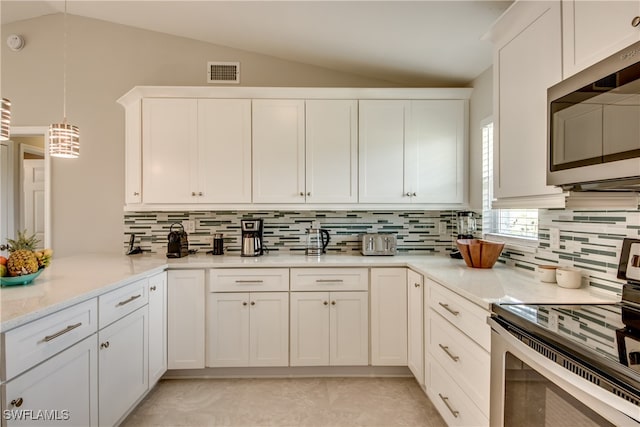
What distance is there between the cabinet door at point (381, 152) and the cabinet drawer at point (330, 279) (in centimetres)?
63

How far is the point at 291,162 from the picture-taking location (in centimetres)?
271

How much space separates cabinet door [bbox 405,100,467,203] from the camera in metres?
2.73

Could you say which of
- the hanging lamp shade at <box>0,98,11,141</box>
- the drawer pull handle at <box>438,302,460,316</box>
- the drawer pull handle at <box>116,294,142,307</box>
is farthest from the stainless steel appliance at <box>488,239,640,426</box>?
the hanging lamp shade at <box>0,98,11,141</box>

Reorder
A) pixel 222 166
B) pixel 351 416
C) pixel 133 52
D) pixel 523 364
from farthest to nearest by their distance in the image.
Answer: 1. pixel 133 52
2. pixel 222 166
3. pixel 351 416
4. pixel 523 364

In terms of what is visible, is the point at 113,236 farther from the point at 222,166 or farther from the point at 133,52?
the point at 133,52

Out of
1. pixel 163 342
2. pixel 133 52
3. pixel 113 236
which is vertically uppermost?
pixel 133 52

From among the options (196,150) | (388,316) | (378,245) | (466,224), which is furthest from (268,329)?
(466,224)

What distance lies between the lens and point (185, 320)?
95.6 inches

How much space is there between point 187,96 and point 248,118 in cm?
53

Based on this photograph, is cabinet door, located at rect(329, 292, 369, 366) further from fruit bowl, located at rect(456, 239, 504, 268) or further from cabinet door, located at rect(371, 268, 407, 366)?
Result: fruit bowl, located at rect(456, 239, 504, 268)

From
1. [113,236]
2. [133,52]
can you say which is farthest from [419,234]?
[133,52]

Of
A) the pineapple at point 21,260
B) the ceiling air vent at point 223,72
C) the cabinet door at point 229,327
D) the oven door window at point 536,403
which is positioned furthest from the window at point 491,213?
the pineapple at point 21,260

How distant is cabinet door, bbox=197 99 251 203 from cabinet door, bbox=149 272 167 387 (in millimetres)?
757

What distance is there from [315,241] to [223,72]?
69.5 inches
